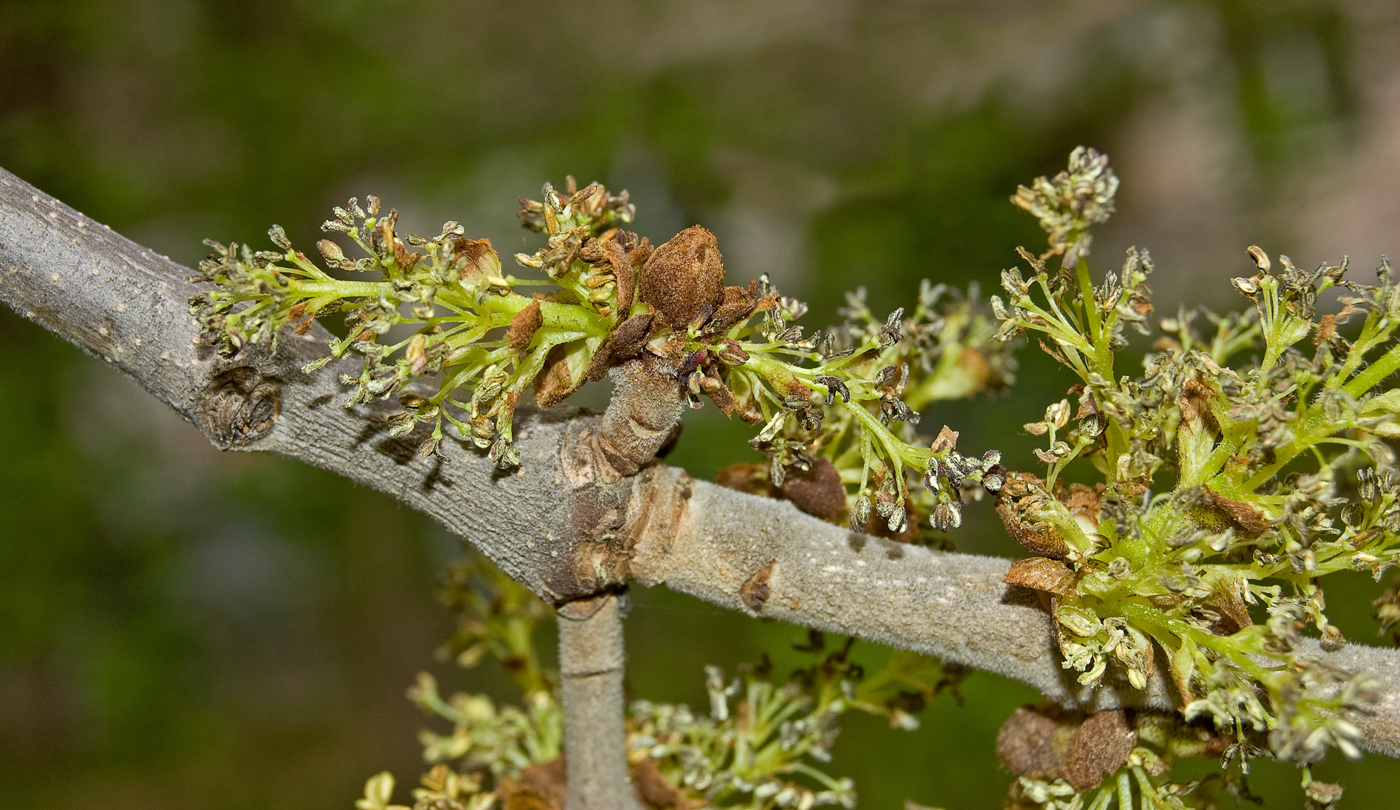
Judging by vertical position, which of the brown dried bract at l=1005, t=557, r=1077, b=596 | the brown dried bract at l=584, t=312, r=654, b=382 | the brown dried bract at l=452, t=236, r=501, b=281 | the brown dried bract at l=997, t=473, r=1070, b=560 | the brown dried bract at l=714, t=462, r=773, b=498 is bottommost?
the brown dried bract at l=1005, t=557, r=1077, b=596

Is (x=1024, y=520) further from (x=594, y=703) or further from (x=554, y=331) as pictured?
(x=594, y=703)

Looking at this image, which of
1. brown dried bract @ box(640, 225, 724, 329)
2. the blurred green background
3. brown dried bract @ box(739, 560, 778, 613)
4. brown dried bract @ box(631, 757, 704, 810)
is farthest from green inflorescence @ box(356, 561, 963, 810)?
the blurred green background

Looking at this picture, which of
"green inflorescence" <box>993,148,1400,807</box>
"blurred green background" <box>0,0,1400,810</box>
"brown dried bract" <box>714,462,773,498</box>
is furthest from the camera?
"blurred green background" <box>0,0,1400,810</box>

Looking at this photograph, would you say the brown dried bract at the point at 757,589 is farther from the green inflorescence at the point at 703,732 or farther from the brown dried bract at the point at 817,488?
the green inflorescence at the point at 703,732

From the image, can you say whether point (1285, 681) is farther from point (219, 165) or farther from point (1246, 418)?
point (219, 165)

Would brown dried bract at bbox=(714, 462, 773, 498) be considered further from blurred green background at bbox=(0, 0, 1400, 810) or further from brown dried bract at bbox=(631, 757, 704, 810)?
blurred green background at bbox=(0, 0, 1400, 810)

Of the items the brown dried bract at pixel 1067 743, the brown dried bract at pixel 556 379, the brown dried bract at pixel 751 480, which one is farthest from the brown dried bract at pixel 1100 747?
the brown dried bract at pixel 556 379
